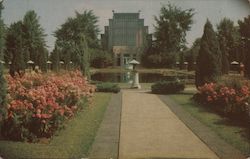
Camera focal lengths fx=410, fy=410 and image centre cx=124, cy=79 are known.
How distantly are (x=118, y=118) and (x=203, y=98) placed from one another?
2.25 metres

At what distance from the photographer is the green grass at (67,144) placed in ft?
21.9

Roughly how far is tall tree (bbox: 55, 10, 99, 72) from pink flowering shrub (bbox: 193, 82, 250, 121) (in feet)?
9.78

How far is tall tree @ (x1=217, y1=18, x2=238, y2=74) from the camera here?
27.2 ft

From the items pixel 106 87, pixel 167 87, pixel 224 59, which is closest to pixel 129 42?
pixel 167 87

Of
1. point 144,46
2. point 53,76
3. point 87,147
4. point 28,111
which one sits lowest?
point 87,147

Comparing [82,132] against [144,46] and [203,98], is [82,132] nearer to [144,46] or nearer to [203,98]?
[144,46]

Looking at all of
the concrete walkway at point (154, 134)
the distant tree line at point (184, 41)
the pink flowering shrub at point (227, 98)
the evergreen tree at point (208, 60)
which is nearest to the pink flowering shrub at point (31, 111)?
the concrete walkway at point (154, 134)

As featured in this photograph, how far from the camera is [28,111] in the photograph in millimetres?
7488

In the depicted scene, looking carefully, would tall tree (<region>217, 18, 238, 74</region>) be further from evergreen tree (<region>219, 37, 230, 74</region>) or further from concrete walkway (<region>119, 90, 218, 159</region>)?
concrete walkway (<region>119, 90, 218, 159</region>)

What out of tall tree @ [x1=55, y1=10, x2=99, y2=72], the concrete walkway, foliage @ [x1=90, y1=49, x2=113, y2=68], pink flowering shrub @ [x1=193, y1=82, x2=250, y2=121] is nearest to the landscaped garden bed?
pink flowering shrub @ [x1=193, y1=82, x2=250, y2=121]

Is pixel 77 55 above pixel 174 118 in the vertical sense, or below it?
above

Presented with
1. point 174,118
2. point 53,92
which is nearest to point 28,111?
point 53,92

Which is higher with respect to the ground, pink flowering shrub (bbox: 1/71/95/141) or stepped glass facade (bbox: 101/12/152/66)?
stepped glass facade (bbox: 101/12/152/66)

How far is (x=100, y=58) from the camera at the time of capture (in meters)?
8.88
